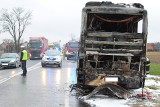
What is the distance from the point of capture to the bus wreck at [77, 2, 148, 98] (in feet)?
45.5

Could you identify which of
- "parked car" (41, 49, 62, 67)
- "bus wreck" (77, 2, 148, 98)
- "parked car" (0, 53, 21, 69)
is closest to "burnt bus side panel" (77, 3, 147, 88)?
"bus wreck" (77, 2, 148, 98)

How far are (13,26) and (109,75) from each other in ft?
222

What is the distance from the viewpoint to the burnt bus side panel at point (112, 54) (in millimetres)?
13953

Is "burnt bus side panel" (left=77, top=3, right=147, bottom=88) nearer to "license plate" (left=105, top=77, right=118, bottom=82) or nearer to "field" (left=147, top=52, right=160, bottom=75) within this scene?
"license plate" (left=105, top=77, right=118, bottom=82)

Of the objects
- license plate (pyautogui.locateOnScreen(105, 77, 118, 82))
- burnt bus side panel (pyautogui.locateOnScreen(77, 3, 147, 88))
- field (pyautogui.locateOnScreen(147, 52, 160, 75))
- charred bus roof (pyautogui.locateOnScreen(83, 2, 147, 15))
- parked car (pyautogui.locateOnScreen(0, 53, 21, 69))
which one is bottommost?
field (pyautogui.locateOnScreen(147, 52, 160, 75))

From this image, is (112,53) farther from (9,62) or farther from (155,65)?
(155,65)

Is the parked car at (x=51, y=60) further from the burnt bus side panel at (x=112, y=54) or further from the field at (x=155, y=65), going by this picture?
the burnt bus side panel at (x=112, y=54)

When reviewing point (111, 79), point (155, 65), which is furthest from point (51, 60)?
point (111, 79)

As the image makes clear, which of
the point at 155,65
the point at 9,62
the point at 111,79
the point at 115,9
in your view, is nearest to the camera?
the point at 111,79

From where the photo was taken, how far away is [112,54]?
1405 cm

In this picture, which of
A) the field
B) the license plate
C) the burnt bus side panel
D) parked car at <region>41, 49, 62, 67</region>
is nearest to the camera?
the license plate

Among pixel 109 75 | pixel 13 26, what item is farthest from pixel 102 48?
pixel 13 26

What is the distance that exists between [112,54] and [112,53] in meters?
0.19

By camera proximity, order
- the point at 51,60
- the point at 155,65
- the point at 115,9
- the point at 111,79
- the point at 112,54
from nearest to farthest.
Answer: the point at 111,79
the point at 112,54
the point at 115,9
the point at 51,60
the point at 155,65
